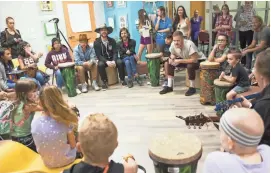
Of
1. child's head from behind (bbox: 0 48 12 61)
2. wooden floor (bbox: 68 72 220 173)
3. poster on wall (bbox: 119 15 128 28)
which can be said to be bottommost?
wooden floor (bbox: 68 72 220 173)

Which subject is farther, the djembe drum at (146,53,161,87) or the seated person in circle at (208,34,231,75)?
the djembe drum at (146,53,161,87)

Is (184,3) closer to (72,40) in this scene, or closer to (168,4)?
(168,4)

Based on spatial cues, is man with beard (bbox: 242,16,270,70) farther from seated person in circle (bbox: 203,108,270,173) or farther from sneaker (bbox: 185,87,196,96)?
seated person in circle (bbox: 203,108,270,173)

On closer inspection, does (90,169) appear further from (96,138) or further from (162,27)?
(162,27)

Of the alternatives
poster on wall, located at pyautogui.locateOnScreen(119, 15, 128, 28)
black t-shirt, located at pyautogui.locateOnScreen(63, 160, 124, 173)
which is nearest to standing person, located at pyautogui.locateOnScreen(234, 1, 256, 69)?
poster on wall, located at pyautogui.locateOnScreen(119, 15, 128, 28)

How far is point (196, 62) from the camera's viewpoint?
13.1ft

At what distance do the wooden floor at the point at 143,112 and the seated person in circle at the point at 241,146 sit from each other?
4.05ft

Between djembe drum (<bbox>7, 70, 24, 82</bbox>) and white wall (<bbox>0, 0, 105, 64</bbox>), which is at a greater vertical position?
white wall (<bbox>0, 0, 105, 64</bbox>)

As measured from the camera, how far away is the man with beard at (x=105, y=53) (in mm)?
4809

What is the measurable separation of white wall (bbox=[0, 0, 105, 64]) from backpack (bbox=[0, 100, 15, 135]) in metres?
4.15

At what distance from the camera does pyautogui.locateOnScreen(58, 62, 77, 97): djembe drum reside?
442 centimetres

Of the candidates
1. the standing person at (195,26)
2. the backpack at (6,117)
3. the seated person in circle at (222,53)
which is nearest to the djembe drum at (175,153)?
the backpack at (6,117)

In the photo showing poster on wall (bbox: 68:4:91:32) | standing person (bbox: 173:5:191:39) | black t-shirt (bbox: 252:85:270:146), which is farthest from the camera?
poster on wall (bbox: 68:4:91:32)

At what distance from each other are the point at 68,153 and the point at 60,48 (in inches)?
131
